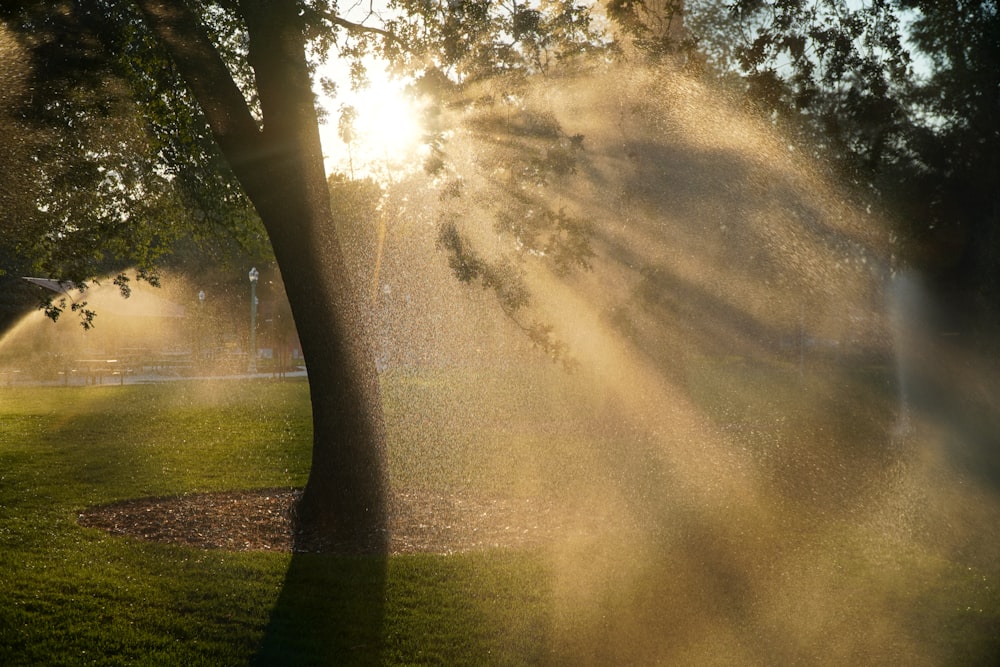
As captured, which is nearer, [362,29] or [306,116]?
[306,116]

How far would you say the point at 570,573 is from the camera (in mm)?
7090

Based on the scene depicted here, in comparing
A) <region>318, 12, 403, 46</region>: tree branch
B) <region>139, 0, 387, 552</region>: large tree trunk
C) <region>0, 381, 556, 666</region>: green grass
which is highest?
<region>318, 12, 403, 46</region>: tree branch

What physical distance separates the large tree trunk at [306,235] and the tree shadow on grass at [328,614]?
938 mm

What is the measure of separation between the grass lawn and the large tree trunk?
1.15 meters

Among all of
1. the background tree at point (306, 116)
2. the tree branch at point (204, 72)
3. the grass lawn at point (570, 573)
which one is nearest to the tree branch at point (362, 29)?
the background tree at point (306, 116)

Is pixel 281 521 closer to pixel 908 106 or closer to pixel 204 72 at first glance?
pixel 204 72

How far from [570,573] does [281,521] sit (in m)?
3.46

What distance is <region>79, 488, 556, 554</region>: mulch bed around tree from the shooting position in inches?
327

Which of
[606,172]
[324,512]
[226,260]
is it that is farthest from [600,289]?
[226,260]

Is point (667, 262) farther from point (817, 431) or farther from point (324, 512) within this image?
point (817, 431)

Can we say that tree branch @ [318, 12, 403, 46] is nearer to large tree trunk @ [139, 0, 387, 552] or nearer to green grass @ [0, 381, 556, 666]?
large tree trunk @ [139, 0, 387, 552]

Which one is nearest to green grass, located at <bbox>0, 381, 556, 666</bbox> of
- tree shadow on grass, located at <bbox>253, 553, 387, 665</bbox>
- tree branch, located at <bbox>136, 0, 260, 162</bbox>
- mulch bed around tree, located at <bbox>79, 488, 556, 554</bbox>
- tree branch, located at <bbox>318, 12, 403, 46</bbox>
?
tree shadow on grass, located at <bbox>253, 553, 387, 665</bbox>

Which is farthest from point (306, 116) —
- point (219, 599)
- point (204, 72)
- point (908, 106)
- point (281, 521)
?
point (908, 106)

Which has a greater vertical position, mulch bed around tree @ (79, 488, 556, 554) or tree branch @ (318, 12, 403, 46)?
tree branch @ (318, 12, 403, 46)
